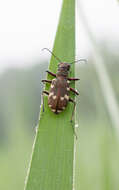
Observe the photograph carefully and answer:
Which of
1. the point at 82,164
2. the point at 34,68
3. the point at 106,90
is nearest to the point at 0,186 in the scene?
the point at 82,164

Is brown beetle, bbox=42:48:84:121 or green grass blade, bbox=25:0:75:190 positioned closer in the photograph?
green grass blade, bbox=25:0:75:190

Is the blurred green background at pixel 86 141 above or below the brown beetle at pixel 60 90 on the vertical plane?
below

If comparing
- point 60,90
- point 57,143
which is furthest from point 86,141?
point 57,143

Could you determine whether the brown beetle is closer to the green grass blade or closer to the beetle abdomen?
the beetle abdomen

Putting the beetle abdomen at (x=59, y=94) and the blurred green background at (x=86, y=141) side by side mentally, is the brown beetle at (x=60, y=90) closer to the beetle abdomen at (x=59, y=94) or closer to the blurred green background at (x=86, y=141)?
the beetle abdomen at (x=59, y=94)

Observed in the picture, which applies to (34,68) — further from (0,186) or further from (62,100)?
(62,100)

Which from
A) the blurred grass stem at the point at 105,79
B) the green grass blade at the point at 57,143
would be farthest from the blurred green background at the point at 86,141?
the green grass blade at the point at 57,143

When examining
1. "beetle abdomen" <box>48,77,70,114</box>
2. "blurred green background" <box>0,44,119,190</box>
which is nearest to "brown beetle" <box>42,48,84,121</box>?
"beetle abdomen" <box>48,77,70,114</box>
